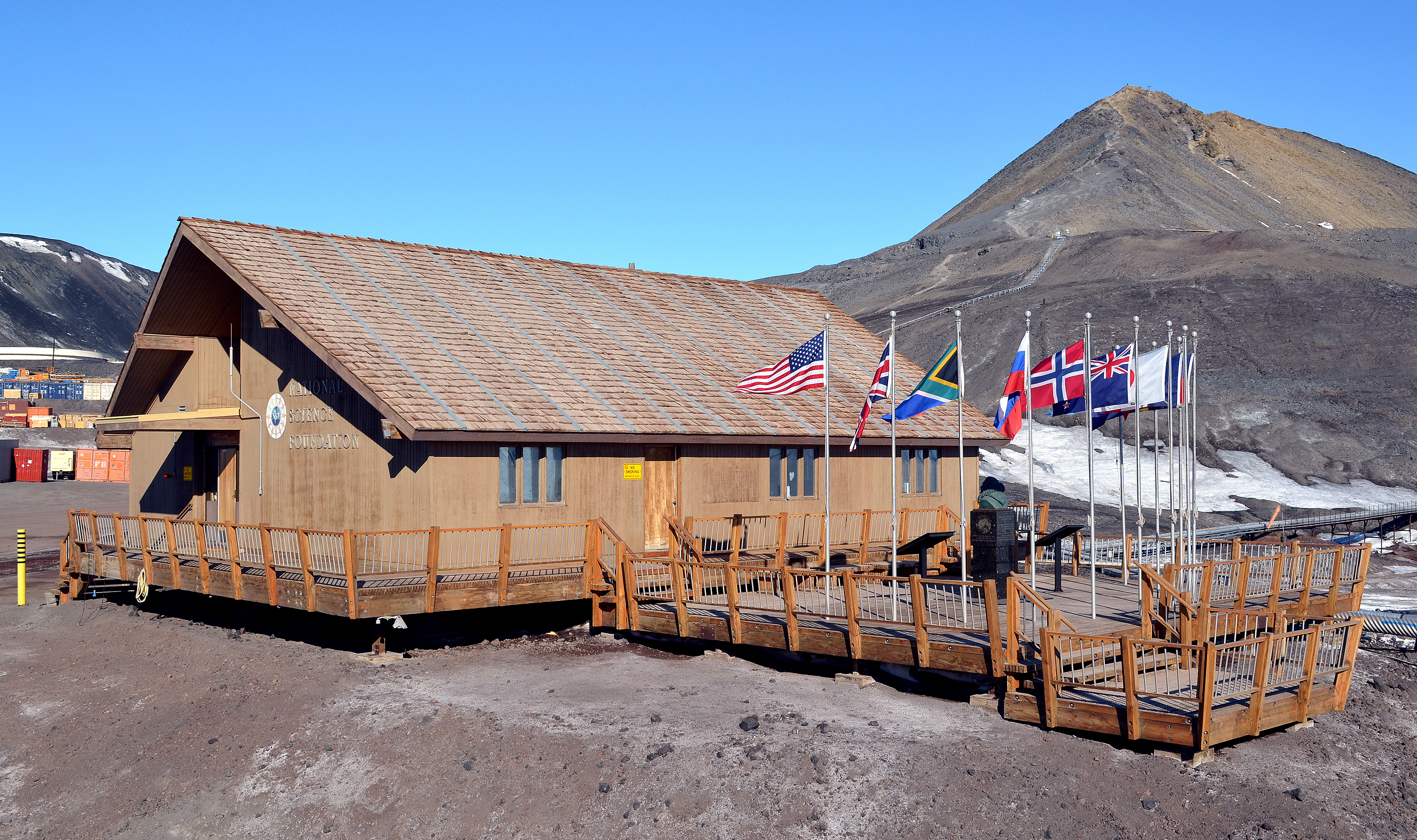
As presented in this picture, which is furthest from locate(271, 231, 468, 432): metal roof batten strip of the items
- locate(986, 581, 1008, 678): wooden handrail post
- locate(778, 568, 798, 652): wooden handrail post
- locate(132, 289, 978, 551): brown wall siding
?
locate(986, 581, 1008, 678): wooden handrail post

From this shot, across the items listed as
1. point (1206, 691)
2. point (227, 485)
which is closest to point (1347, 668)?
point (1206, 691)

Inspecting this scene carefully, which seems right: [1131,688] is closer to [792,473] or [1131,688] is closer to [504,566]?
[504,566]

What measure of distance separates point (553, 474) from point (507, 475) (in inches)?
36.6

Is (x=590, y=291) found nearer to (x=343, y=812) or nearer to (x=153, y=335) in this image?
(x=153, y=335)

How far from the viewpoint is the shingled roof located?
2044cm

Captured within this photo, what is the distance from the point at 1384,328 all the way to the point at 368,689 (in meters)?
67.8

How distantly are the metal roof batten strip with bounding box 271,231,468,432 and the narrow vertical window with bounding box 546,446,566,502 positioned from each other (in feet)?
7.11

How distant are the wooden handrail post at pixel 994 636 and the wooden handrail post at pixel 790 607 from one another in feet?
9.92

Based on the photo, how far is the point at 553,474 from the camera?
2095 centimetres

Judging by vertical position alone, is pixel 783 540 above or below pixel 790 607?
above

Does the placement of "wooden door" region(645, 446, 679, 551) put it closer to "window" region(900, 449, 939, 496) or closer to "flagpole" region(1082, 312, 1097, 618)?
"window" region(900, 449, 939, 496)

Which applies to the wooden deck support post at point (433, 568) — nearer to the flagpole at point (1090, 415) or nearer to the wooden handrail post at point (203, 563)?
the wooden handrail post at point (203, 563)

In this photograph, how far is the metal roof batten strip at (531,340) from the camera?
71.3 ft

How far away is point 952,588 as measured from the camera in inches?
780
